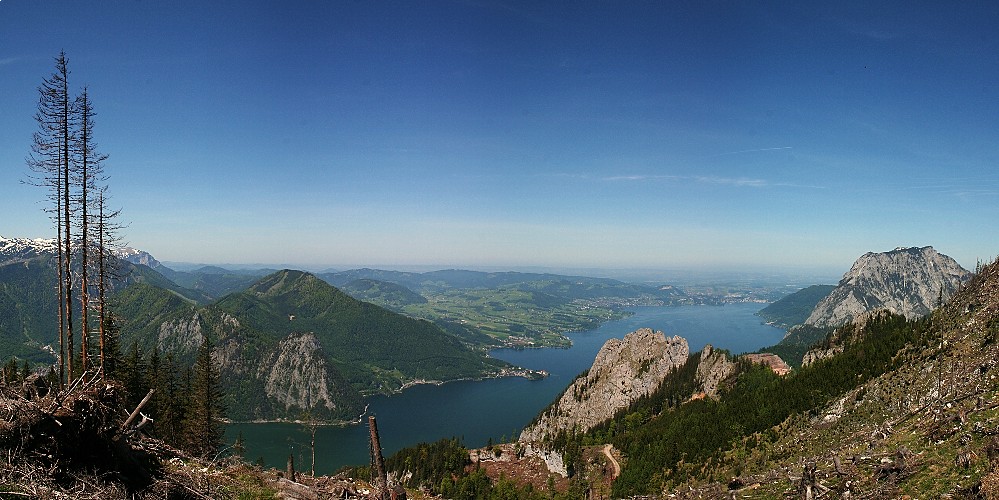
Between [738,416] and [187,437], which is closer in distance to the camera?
[187,437]

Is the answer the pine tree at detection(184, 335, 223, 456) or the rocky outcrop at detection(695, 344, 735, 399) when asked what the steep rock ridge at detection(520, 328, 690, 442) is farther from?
the pine tree at detection(184, 335, 223, 456)

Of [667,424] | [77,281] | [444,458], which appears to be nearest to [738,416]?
[667,424]

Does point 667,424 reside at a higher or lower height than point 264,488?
lower

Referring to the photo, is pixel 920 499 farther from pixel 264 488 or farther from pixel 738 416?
pixel 738 416

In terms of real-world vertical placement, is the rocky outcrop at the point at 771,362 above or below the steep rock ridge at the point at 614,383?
above

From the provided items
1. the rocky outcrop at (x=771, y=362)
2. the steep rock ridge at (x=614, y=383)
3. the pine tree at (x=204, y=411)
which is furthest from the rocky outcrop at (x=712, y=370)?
the pine tree at (x=204, y=411)

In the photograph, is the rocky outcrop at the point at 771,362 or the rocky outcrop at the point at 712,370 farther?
the rocky outcrop at the point at 712,370

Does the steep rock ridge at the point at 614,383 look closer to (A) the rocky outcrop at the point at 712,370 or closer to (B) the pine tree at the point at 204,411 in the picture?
(A) the rocky outcrop at the point at 712,370

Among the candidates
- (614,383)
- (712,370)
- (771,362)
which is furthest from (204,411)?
(771,362)
